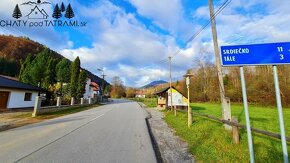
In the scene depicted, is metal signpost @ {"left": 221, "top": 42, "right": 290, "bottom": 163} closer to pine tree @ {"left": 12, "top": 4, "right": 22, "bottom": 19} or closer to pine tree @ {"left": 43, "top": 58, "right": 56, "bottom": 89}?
pine tree @ {"left": 12, "top": 4, "right": 22, "bottom": 19}

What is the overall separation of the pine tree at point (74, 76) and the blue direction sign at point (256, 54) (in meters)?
36.9

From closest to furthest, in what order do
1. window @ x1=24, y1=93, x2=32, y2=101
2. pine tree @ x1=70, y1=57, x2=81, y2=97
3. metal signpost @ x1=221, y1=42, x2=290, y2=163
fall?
metal signpost @ x1=221, y1=42, x2=290, y2=163 < window @ x1=24, y1=93, x2=32, y2=101 < pine tree @ x1=70, y1=57, x2=81, y2=97

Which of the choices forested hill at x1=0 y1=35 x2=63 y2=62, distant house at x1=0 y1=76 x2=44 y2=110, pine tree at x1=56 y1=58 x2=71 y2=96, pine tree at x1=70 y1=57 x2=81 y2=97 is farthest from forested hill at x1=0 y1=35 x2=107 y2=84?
distant house at x1=0 y1=76 x2=44 y2=110

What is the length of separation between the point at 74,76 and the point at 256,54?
38460 millimetres

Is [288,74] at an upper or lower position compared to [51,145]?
upper

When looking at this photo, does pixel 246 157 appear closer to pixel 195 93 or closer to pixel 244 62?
pixel 244 62

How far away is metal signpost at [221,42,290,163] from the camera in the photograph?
376 centimetres

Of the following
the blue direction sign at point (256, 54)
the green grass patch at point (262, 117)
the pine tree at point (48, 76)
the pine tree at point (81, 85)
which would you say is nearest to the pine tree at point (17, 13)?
the pine tree at point (48, 76)

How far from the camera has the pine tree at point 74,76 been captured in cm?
3792

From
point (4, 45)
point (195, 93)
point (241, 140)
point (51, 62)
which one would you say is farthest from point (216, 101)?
point (4, 45)

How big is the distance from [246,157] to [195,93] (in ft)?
180

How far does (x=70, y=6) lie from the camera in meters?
21.7

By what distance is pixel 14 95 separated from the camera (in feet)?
78.6

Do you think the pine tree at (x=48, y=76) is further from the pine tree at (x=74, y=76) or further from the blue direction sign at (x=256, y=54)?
the blue direction sign at (x=256, y=54)
